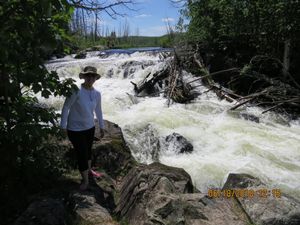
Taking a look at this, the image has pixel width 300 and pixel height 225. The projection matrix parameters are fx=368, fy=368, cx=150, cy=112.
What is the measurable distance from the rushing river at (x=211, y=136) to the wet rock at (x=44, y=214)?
3.14 metres

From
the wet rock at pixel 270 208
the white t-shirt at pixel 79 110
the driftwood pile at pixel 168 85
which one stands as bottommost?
the driftwood pile at pixel 168 85

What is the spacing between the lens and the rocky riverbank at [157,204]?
382 cm

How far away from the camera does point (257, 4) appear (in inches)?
473

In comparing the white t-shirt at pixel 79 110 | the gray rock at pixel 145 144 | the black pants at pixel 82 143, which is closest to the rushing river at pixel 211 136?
the gray rock at pixel 145 144

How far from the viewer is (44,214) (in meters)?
3.73

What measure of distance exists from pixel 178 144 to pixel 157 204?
4.21 meters

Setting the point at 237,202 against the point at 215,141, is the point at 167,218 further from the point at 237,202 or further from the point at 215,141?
the point at 215,141

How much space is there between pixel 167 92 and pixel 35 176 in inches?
321

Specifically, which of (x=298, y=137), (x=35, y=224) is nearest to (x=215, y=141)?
(x=298, y=137)

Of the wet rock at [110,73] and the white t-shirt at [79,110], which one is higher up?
the white t-shirt at [79,110]

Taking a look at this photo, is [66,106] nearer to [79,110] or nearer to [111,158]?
[79,110]

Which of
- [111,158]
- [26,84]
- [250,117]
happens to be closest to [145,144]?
[111,158]

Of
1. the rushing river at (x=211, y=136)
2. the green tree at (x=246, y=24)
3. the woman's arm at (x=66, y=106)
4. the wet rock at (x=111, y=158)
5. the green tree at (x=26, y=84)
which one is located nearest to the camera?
the green tree at (x=26, y=84)

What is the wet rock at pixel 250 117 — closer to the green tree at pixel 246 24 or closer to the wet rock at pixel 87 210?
the green tree at pixel 246 24
